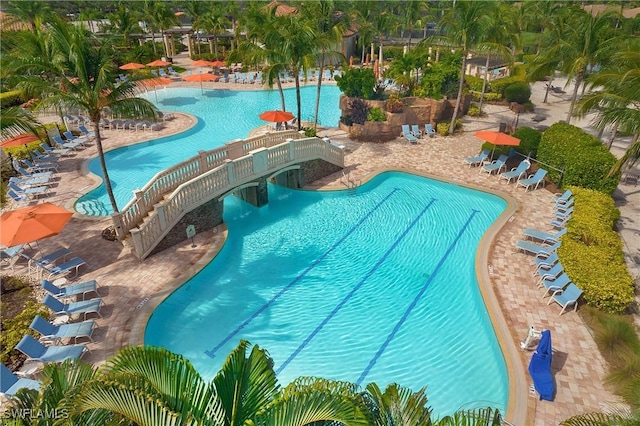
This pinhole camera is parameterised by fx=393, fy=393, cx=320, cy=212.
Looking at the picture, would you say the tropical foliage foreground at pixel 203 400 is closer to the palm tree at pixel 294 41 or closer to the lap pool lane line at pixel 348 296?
the lap pool lane line at pixel 348 296

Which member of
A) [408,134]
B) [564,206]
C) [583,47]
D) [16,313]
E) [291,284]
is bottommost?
[291,284]

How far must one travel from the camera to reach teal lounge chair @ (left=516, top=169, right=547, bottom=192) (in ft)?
67.9

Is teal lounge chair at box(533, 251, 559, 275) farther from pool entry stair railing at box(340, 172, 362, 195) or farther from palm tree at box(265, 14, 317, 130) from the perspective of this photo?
palm tree at box(265, 14, 317, 130)

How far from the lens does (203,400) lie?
579 cm

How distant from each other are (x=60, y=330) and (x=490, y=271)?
1419 cm

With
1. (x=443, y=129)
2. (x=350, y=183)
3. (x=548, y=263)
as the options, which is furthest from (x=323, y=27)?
(x=548, y=263)

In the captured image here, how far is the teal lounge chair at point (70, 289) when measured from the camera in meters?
12.6

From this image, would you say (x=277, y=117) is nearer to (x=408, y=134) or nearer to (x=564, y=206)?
(x=408, y=134)

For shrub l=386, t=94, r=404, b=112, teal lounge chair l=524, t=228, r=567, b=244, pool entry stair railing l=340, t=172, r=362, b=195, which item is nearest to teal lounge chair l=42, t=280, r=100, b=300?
pool entry stair railing l=340, t=172, r=362, b=195

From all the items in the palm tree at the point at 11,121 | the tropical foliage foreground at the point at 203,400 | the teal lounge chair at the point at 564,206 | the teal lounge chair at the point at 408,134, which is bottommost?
the teal lounge chair at the point at 564,206

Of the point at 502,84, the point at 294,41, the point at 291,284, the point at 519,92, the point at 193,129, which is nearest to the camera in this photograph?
the point at 291,284

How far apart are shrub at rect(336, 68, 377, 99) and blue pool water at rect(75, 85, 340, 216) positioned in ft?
11.4

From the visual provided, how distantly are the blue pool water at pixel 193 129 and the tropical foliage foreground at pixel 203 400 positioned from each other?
14.8 metres

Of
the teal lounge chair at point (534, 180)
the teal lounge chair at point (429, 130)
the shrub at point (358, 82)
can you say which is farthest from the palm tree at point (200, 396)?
the shrub at point (358, 82)
